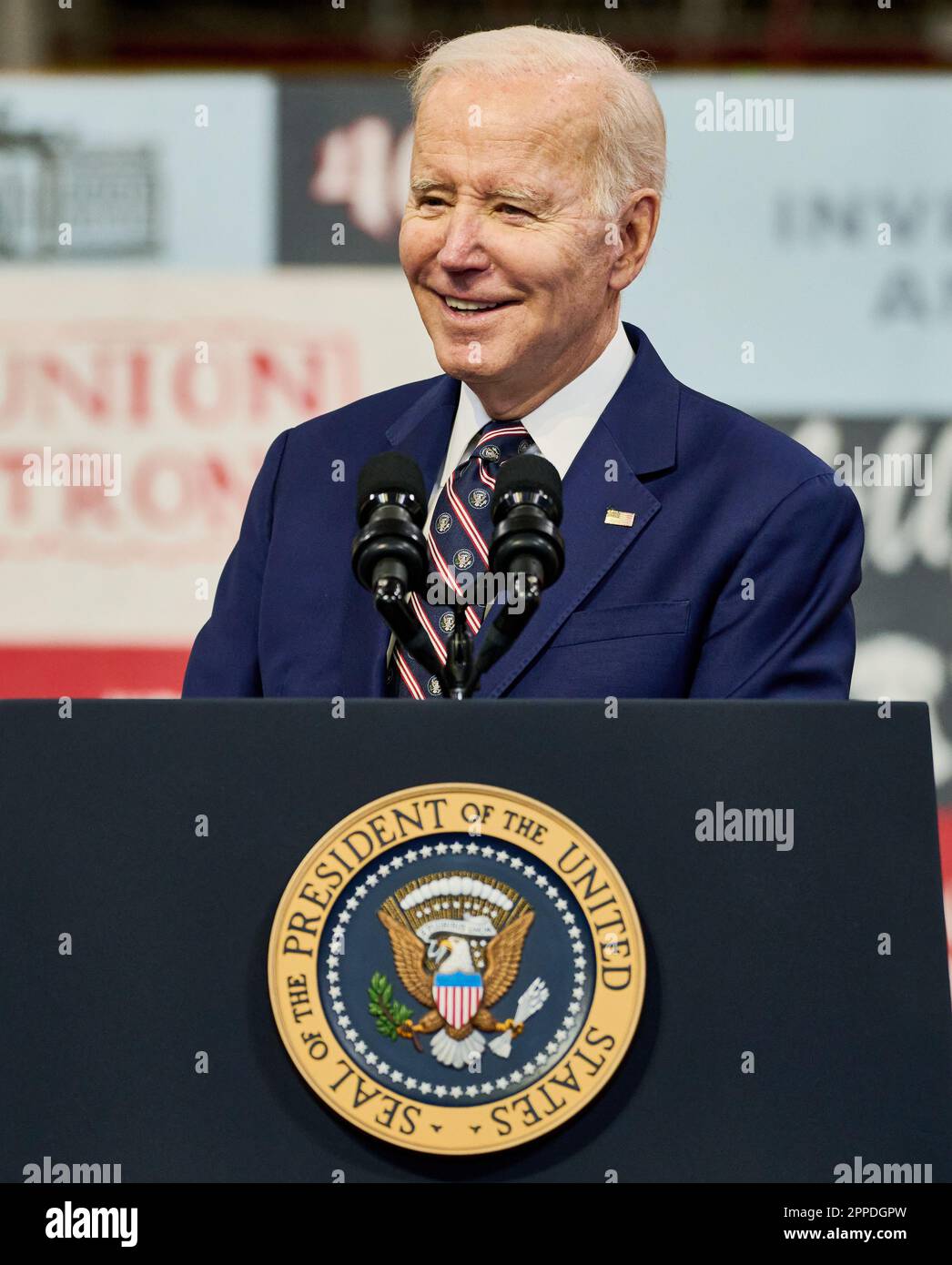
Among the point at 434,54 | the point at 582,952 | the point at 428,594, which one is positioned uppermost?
the point at 434,54

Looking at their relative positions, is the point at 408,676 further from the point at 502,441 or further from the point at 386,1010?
the point at 386,1010

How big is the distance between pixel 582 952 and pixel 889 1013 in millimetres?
205

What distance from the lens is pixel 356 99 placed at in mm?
3295

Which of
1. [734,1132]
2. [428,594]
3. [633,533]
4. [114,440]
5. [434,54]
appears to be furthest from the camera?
[114,440]

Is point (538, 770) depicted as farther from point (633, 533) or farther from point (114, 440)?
point (114, 440)

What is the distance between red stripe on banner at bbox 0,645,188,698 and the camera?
3225 mm

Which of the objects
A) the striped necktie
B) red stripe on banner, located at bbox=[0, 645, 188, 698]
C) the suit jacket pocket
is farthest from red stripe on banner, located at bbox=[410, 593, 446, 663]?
red stripe on banner, located at bbox=[0, 645, 188, 698]

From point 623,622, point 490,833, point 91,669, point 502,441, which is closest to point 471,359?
point 502,441

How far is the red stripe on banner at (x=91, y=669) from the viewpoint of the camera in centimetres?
322

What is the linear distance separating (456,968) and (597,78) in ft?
3.43

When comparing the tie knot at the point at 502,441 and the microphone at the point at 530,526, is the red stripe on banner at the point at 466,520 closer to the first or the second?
the tie knot at the point at 502,441

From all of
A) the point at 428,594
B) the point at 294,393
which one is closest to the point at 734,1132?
the point at 428,594

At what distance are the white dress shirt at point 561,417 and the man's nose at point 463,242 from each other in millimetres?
177

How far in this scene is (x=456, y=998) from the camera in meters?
1.13
